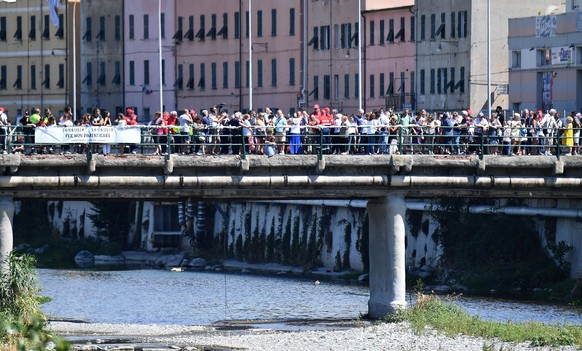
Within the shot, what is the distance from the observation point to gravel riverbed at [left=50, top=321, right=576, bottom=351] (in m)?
52.7

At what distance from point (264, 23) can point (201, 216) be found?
2843cm

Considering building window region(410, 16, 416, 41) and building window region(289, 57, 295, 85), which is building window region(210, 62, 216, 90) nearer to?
building window region(289, 57, 295, 85)

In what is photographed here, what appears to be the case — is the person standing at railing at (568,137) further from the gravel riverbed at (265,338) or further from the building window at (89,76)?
the building window at (89,76)

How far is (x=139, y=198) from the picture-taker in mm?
57406

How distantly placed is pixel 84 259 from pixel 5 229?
5040 cm

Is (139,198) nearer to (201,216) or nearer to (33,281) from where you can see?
(33,281)

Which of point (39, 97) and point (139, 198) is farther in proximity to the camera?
point (39, 97)

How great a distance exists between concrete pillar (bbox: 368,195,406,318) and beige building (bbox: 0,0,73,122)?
297 feet

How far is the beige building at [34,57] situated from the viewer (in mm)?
149000

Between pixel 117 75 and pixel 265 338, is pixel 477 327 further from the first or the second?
pixel 117 75

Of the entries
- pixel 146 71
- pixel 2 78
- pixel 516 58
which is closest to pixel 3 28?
pixel 2 78

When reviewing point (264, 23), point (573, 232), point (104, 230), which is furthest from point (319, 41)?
point (573, 232)

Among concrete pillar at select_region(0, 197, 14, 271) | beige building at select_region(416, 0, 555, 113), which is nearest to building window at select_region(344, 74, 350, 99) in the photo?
beige building at select_region(416, 0, 555, 113)

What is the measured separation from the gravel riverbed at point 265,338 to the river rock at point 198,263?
4006 centimetres
